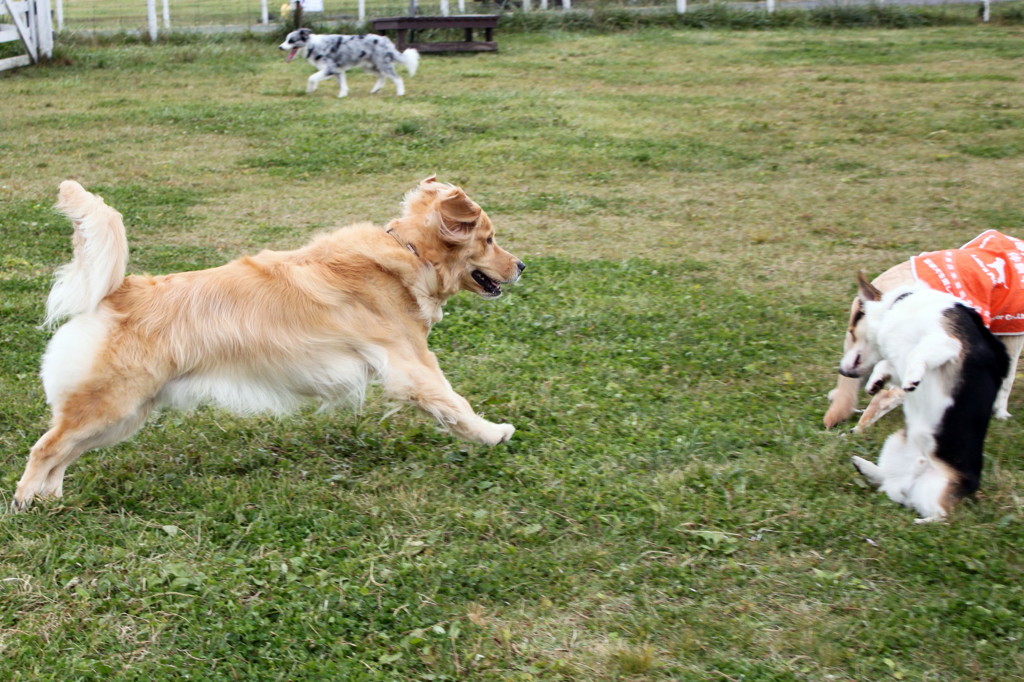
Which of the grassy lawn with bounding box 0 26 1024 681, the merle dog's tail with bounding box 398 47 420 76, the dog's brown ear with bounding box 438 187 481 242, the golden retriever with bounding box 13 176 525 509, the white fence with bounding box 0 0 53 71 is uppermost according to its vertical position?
the white fence with bounding box 0 0 53 71

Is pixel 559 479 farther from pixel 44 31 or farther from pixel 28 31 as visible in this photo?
pixel 44 31

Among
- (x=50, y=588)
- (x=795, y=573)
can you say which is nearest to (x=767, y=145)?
(x=795, y=573)

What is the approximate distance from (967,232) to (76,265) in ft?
24.1

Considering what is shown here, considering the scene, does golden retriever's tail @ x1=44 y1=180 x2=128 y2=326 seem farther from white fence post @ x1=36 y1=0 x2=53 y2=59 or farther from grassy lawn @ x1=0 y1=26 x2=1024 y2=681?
white fence post @ x1=36 y1=0 x2=53 y2=59

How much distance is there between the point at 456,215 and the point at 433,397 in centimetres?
93

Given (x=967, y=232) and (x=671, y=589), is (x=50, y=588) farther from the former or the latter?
(x=967, y=232)

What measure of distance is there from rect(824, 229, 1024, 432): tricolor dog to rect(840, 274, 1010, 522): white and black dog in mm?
528

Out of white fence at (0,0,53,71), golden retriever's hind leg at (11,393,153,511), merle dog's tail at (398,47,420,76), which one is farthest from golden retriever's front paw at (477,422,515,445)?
white fence at (0,0,53,71)

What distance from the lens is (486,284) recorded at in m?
5.13

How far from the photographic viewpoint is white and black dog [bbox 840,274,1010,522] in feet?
13.4

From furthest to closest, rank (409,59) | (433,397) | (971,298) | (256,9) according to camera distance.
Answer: (256,9) < (409,59) < (971,298) < (433,397)

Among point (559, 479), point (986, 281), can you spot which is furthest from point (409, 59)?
point (559, 479)

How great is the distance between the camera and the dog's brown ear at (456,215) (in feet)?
15.8

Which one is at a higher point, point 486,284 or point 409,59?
point 409,59
